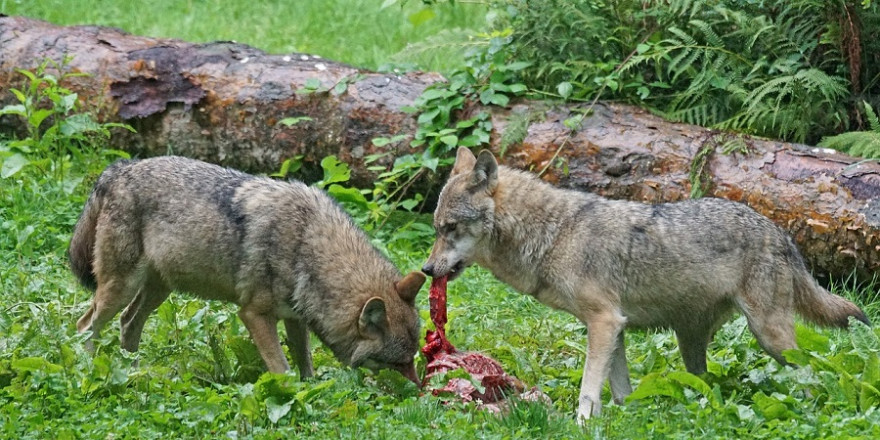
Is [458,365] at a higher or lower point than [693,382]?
lower

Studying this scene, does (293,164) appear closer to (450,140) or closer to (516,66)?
(450,140)

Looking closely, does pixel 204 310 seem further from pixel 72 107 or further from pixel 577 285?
pixel 72 107

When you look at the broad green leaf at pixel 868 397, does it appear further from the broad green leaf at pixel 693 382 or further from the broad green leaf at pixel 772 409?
the broad green leaf at pixel 693 382

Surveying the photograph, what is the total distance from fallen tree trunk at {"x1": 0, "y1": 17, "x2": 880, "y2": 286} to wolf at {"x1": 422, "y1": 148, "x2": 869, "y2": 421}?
187 centimetres

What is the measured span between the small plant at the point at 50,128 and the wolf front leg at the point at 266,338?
12.7 feet

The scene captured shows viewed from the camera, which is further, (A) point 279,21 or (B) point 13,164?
(A) point 279,21

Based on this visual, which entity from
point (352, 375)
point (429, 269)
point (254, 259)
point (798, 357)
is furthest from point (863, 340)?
point (254, 259)

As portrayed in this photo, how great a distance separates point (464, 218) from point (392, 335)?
32.0 inches

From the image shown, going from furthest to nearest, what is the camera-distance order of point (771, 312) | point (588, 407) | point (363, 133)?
1. point (363, 133)
2. point (771, 312)
3. point (588, 407)

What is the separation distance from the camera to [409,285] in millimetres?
7078

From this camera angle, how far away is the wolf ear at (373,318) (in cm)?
683

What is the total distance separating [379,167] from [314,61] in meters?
1.51

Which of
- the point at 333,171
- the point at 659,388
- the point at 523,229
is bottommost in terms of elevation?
the point at 333,171

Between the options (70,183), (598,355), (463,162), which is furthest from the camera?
(70,183)
